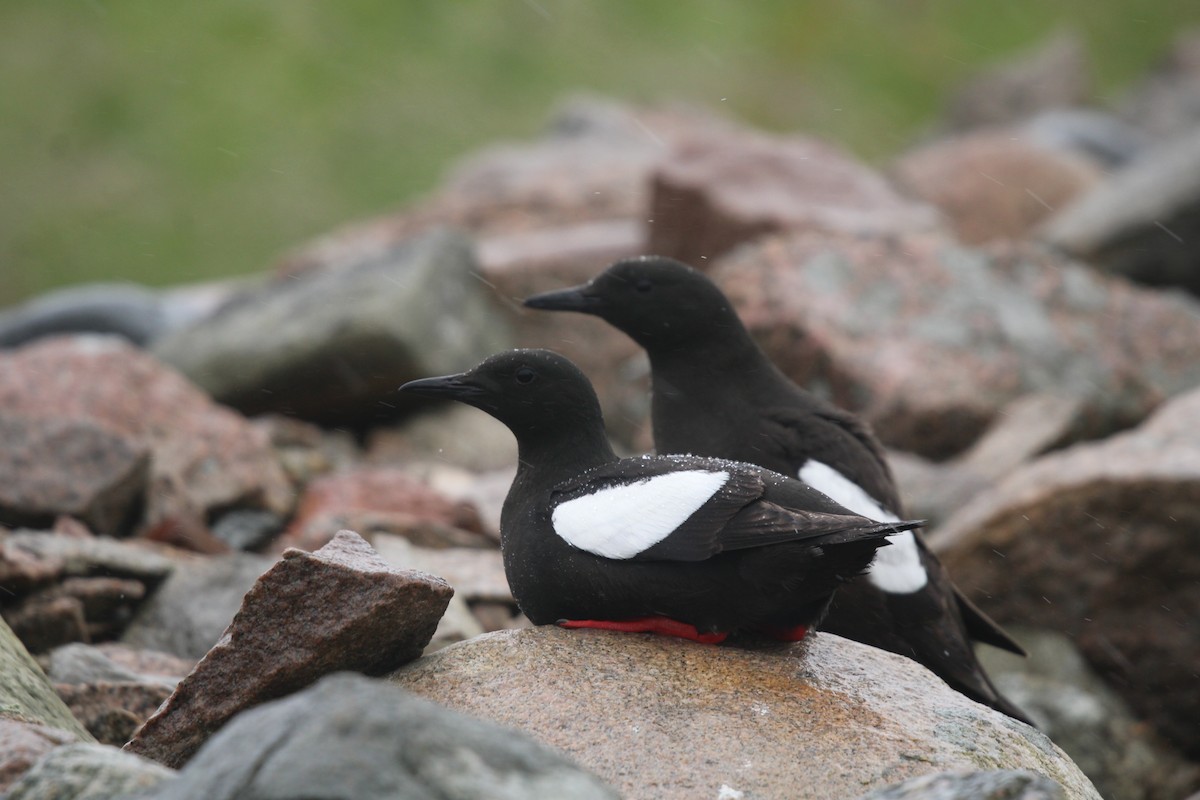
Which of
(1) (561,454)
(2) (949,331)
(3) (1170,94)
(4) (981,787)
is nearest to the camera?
(4) (981,787)

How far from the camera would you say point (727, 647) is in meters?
4.38

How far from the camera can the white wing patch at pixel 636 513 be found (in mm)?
4172

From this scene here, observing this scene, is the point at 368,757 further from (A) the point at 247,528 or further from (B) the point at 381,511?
(A) the point at 247,528

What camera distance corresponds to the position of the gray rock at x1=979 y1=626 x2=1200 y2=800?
6.37m

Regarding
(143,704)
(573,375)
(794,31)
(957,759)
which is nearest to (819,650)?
(957,759)

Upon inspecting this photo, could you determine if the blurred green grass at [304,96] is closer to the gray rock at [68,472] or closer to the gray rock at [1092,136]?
the gray rock at [1092,136]

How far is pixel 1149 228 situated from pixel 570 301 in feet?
25.7

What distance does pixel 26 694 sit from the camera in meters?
4.04

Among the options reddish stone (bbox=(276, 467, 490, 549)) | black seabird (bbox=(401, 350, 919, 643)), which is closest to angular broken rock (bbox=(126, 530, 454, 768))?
black seabird (bbox=(401, 350, 919, 643))

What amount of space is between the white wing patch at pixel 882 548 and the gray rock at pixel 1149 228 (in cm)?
767

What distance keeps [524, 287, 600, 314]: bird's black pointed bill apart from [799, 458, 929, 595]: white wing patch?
1.26 metres

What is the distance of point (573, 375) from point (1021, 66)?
2444cm

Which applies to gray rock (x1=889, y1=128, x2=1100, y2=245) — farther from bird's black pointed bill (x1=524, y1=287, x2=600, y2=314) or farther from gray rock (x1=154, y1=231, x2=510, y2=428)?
bird's black pointed bill (x1=524, y1=287, x2=600, y2=314)

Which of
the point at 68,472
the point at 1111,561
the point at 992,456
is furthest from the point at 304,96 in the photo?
the point at 1111,561
